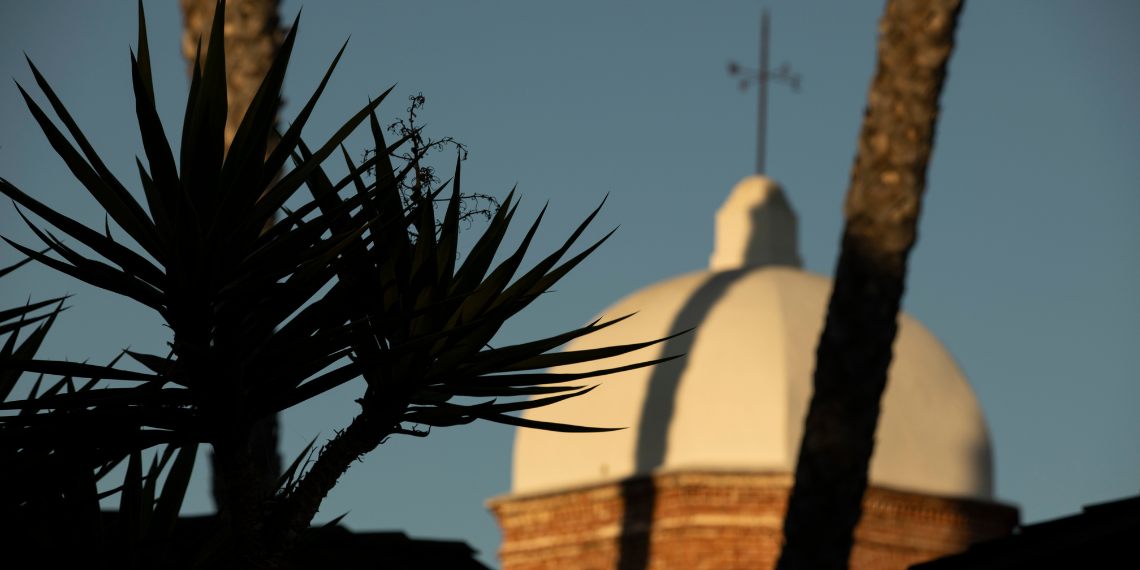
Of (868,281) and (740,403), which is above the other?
(740,403)

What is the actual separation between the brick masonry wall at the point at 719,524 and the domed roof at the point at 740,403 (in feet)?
0.51

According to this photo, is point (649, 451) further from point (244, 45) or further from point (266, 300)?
point (266, 300)

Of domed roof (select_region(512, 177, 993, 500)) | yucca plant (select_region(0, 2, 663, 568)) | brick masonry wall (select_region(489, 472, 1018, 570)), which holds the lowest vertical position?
yucca plant (select_region(0, 2, 663, 568))

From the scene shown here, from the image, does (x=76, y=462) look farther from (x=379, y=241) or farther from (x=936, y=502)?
(x=936, y=502)

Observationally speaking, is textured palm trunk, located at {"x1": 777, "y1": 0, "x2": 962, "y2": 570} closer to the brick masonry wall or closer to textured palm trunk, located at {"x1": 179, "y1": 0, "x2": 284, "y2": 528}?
textured palm trunk, located at {"x1": 179, "y1": 0, "x2": 284, "y2": 528}

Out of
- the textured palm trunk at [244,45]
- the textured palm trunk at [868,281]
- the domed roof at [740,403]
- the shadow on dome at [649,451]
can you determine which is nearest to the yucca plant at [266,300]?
the textured palm trunk at [868,281]

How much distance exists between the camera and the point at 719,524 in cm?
1352

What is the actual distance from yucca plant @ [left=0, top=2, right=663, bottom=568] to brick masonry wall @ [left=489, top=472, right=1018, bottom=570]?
31.7 ft

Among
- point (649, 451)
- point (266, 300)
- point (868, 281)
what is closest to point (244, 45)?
point (868, 281)

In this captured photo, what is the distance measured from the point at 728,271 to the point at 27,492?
12.0 metres

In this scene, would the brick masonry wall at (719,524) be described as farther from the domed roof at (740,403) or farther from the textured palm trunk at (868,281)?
the textured palm trunk at (868,281)

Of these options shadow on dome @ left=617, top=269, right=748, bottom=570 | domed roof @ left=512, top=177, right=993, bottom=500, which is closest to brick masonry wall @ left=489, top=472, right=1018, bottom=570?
shadow on dome @ left=617, top=269, right=748, bottom=570

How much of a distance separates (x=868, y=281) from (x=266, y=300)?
Answer: 4.62 meters

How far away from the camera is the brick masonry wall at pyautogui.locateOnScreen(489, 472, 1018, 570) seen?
1341 centimetres
